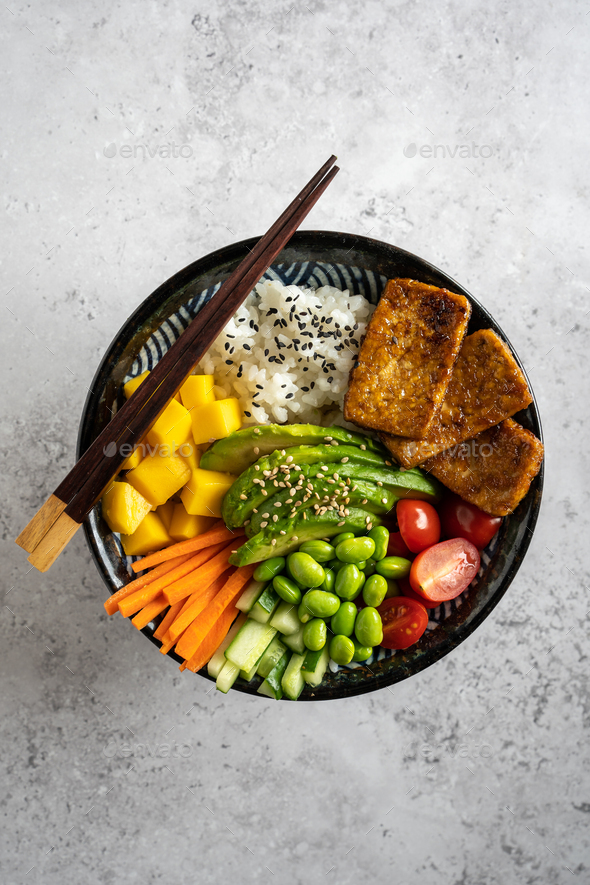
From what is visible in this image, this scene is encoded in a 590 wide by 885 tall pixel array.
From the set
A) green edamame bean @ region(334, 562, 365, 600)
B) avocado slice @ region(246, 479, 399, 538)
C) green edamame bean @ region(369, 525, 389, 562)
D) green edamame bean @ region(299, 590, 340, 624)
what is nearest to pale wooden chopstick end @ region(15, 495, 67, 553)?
avocado slice @ region(246, 479, 399, 538)

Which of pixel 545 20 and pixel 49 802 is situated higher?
pixel 545 20

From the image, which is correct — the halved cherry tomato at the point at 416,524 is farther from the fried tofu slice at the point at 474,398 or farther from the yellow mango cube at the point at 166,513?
the yellow mango cube at the point at 166,513

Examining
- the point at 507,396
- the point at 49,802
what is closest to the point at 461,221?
the point at 507,396

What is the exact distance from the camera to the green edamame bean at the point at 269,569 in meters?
2.56

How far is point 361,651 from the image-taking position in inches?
101

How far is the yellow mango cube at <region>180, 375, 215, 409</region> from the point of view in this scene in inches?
105

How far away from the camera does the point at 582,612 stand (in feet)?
10.6

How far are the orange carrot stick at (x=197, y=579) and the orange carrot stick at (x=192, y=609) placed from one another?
0.03 m

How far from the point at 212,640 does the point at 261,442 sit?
3.02ft

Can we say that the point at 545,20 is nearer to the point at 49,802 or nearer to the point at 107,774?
the point at 107,774

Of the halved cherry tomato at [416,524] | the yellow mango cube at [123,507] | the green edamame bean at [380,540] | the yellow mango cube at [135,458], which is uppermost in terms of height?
the halved cherry tomato at [416,524]

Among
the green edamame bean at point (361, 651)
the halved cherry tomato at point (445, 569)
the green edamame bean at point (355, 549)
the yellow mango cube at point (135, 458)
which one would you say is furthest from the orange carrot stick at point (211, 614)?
the halved cherry tomato at point (445, 569)

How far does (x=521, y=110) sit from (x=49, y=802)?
4.65 m

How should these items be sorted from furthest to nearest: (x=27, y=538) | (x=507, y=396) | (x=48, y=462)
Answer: (x=48, y=462) < (x=507, y=396) < (x=27, y=538)
